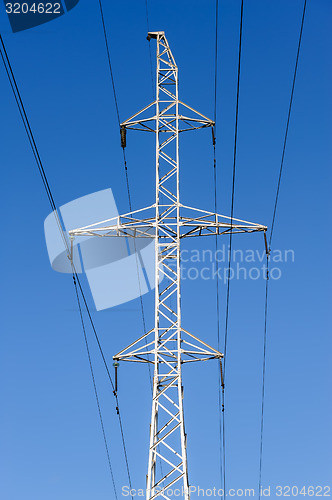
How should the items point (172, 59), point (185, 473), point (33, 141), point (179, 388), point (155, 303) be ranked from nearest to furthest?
point (33, 141) < point (185, 473) < point (179, 388) < point (155, 303) < point (172, 59)

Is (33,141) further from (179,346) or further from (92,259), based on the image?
(92,259)

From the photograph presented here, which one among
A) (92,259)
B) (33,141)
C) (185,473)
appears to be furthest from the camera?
(92,259)

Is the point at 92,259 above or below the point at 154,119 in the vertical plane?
below

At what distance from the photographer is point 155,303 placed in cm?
1470

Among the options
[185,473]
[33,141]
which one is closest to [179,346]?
[185,473]

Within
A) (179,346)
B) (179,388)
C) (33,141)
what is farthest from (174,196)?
(33,141)

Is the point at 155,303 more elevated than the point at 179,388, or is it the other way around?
the point at 155,303

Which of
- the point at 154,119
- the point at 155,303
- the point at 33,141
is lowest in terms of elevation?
the point at 155,303

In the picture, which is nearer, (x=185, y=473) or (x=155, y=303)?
(x=185, y=473)

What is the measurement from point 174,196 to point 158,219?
824 millimetres

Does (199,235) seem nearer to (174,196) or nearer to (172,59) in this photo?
(174,196)

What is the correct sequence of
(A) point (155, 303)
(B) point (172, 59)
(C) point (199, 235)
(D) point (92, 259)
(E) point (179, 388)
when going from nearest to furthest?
(E) point (179, 388) < (A) point (155, 303) < (C) point (199, 235) < (B) point (172, 59) < (D) point (92, 259)

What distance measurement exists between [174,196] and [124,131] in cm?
316

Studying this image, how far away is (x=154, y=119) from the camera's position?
17281mm
